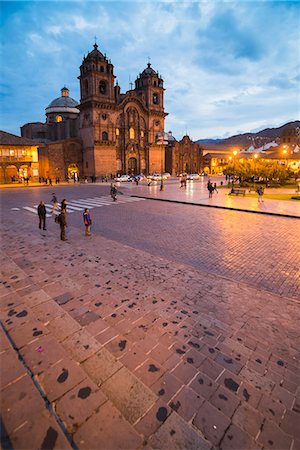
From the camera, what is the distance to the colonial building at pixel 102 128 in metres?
49.1

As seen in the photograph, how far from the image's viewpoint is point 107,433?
104 inches

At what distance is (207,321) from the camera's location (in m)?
4.68

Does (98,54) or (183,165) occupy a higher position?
(98,54)

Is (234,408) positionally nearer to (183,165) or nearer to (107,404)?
(107,404)

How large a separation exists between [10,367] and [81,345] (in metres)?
1.02

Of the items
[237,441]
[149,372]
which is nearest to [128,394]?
[149,372]

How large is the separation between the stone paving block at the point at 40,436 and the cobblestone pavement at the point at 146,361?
1cm

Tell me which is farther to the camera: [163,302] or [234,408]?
[163,302]

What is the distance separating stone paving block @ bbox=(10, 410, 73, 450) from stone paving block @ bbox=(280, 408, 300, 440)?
2.40 meters

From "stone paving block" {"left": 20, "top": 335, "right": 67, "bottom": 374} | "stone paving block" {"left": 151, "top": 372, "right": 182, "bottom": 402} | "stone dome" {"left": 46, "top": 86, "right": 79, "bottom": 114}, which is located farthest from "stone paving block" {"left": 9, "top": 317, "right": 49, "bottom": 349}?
"stone dome" {"left": 46, "top": 86, "right": 79, "bottom": 114}

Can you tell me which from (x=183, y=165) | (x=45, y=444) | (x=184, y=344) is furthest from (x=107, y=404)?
(x=183, y=165)

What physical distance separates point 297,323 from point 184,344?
91.7 inches

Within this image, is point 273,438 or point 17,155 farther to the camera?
point 17,155

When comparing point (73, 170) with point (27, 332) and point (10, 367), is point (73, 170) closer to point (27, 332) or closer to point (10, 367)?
point (27, 332)
